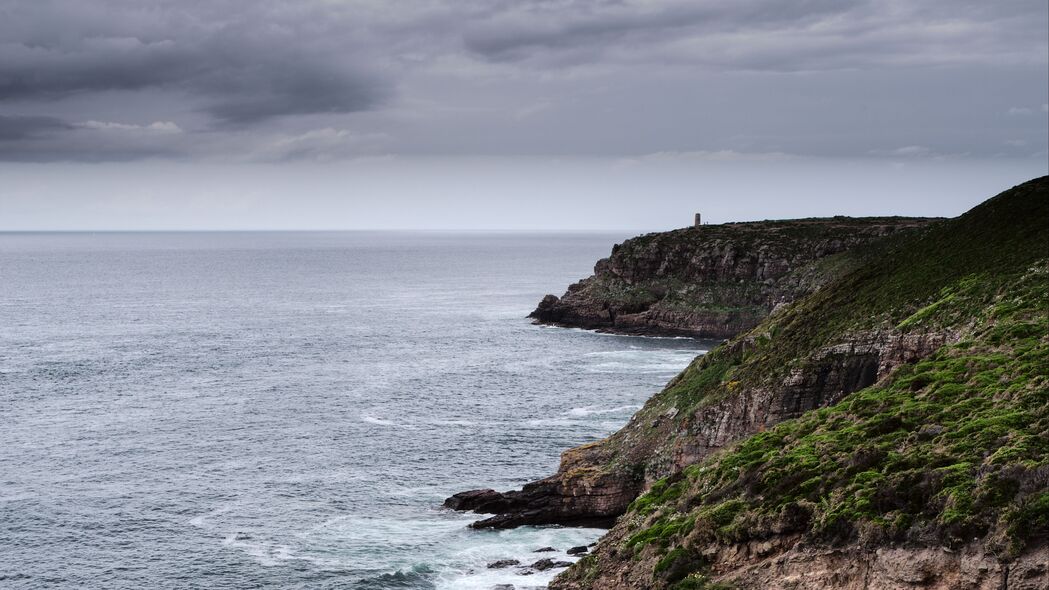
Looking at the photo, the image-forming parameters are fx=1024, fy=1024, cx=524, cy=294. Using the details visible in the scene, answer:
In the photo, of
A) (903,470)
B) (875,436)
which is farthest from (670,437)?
(903,470)

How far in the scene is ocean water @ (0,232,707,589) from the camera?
61.7 metres

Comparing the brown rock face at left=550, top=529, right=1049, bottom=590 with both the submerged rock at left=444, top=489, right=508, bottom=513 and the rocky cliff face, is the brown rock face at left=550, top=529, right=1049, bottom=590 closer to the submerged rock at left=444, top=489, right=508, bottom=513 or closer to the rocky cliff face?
the submerged rock at left=444, top=489, right=508, bottom=513

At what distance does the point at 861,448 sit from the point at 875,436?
7.45 feet

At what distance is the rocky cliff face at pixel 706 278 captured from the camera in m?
164

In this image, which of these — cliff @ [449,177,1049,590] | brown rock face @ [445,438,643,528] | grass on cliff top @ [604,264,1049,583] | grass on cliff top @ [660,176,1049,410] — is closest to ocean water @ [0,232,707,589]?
brown rock face @ [445,438,643,528]

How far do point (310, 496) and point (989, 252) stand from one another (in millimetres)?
49496

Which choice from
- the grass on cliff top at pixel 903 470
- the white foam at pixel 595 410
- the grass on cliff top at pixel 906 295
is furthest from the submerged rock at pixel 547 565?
the white foam at pixel 595 410

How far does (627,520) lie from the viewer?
4831 cm

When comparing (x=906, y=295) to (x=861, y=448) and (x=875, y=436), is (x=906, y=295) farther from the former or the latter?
(x=861, y=448)

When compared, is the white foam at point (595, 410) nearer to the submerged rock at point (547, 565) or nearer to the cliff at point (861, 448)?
the cliff at point (861, 448)

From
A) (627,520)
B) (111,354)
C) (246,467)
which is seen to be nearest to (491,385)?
(246,467)

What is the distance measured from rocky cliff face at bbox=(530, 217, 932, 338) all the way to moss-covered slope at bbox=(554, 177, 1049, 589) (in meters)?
90.6

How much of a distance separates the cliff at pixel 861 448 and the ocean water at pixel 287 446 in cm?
945

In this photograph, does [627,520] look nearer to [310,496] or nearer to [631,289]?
[310,496]
